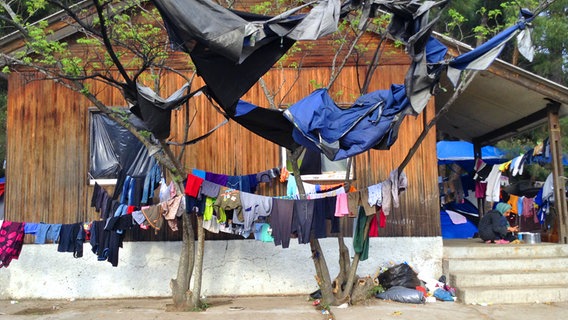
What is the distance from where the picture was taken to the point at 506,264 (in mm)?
8953

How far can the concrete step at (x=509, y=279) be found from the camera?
28.1 ft

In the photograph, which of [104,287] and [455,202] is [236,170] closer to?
[104,287]

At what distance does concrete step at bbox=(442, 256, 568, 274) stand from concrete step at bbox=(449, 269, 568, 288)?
24cm

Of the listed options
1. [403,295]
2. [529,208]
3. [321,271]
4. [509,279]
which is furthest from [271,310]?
[529,208]

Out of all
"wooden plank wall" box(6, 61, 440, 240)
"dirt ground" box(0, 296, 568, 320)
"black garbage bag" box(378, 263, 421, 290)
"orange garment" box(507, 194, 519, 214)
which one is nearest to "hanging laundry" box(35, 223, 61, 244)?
"wooden plank wall" box(6, 61, 440, 240)

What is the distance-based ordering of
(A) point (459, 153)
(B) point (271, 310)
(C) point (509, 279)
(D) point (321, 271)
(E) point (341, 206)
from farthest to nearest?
1. (A) point (459, 153)
2. (C) point (509, 279)
3. (B) point (271, 310)
4. (D) point (321, 271)
5. (E) point (341, 206)

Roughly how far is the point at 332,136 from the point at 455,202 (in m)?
8.76

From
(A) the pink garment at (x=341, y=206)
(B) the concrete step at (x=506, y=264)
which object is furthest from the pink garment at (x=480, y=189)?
(A) the pink garment at (x=341, y=206)

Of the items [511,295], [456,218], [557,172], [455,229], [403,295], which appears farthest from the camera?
[455,229]

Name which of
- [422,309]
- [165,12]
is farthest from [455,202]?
[165,12]

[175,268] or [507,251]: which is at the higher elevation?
[507,251]

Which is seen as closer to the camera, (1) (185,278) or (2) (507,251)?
(1) (185,278)

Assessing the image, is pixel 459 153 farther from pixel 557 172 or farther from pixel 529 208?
pixel 557 172

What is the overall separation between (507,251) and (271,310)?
4465 mm
